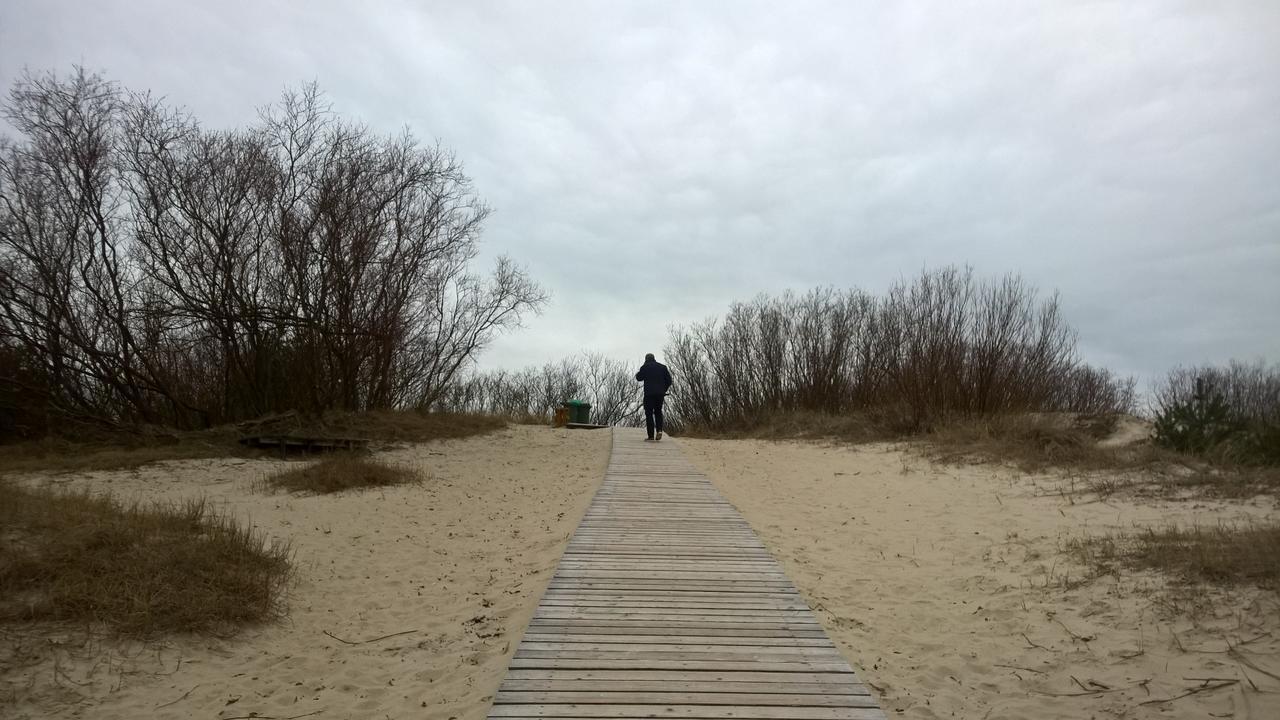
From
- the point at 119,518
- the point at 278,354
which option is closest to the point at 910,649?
the point at 119,518

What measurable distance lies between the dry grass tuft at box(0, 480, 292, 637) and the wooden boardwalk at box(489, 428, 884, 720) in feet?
8.03

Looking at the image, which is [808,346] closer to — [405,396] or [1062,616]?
[405,396]

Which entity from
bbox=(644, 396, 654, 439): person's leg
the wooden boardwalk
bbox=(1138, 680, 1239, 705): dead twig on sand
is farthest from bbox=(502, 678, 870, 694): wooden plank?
bbox=(644, 396, 654, 439): person's leg

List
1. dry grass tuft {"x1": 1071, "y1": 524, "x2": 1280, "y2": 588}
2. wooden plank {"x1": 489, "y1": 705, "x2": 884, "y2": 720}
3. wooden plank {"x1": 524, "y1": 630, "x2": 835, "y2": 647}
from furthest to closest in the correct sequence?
dry grass tuft {"x1": 1071, "y1": 524, "x2": 1280, "y2": 588}
wooden plank {"x1": 524, "y1": 630, "x2": 835, "y2": 647}
wooden plank {"x1": 489, "y1": 705, "x2": 884, "y2": 720}

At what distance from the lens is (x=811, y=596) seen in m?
6.02

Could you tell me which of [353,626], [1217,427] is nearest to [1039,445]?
[1217,427]

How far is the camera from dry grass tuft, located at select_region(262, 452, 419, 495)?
10469 mm

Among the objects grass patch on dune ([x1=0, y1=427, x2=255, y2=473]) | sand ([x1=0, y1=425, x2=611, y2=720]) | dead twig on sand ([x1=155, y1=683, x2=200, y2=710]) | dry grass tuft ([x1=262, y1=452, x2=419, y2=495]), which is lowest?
dead twig on sand ([x1=155, y1=683, x2=200, y2=710])

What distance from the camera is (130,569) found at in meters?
5.61

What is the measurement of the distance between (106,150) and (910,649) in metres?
17.0

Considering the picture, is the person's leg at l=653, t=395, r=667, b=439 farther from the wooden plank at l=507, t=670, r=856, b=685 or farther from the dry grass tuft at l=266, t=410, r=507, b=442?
the wooden plank at l=507, t=670, r=856, b=685

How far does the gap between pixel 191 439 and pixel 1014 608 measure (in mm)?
14183

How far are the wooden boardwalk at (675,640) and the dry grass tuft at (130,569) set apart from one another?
245 cm

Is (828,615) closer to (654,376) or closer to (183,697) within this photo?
(183,697)
